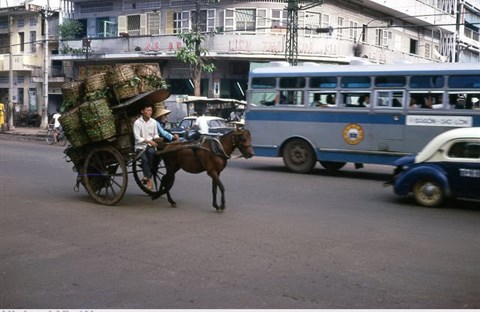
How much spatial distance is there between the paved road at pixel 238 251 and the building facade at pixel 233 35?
18599 mm

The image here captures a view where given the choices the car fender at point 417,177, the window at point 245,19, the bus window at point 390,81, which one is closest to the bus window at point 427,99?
the bus window at point 390,81

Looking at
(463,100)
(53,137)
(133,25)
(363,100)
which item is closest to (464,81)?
(463,100)

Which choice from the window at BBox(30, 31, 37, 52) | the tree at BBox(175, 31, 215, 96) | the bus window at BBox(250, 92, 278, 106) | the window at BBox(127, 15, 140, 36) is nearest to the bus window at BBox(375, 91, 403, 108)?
the bus window at BBox(250, 92, 278, 106)

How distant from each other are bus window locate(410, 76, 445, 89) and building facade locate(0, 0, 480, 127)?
13.7 m

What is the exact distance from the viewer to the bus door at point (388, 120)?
524 inches

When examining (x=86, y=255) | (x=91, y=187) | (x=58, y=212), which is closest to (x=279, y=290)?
(x=86, y=255)

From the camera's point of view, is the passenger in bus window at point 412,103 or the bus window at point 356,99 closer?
the passenger in bus window at point 412,103

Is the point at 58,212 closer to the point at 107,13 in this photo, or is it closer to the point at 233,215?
the point at 233,215

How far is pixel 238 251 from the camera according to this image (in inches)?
244

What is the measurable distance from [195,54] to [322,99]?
57.4 feet

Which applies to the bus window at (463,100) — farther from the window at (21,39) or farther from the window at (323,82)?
the window at (21,39)

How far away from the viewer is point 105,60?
36.9 metres

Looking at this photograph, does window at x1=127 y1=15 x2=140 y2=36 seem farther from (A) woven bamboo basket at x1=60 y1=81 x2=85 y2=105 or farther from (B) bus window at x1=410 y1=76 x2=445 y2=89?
(A) woven bamboo basket at x1=60 y1=81 x2=85 y2=105

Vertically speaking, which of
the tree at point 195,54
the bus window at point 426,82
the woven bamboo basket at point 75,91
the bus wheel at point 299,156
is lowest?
the bus wheel at point 299,156
